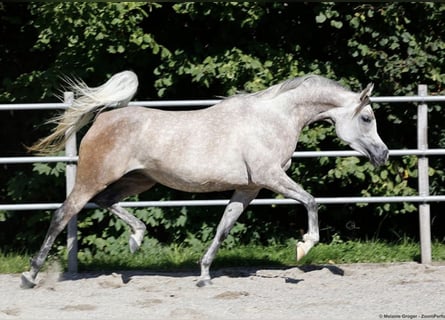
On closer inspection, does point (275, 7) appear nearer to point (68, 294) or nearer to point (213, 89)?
point (213, 89)

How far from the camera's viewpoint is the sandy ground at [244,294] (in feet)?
18.4

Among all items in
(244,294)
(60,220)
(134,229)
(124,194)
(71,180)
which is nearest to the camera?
(244,294)

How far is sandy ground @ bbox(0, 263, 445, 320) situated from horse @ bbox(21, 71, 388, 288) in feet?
1.04

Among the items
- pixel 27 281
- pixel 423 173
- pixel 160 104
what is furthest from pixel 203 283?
pixel 423 173

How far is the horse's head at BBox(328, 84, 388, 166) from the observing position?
6.75 m

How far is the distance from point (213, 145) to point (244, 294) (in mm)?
1159

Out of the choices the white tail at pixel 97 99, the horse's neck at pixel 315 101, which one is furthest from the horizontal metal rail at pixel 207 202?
the horse's neck at pixel 315 101

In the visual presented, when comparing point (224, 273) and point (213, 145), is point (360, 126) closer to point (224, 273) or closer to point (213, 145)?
point (213, 145)

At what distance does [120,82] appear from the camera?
6961 millimetres

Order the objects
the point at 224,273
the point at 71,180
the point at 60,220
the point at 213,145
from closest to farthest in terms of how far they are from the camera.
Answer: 1. the point at 213,145
2. the point at 60,220
3. the point at 224,273
4. the point at 71,180

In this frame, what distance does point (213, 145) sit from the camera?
654cm

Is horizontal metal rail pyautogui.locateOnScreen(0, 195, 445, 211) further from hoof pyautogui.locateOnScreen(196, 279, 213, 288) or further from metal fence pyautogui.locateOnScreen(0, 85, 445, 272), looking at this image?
hoof pyautogui.locateOnScreen(196, 279, 213, 288)

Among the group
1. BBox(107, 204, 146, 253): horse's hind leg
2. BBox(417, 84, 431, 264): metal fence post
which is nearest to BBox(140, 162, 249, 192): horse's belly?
BBox(107, 204, 146, 253): horse's hind leg

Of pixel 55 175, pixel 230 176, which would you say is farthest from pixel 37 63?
pixel 230 176
